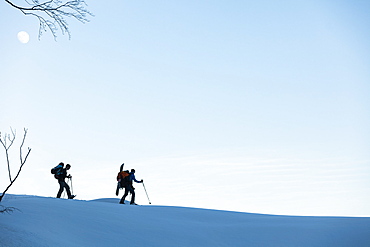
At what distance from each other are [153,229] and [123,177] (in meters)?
5.62

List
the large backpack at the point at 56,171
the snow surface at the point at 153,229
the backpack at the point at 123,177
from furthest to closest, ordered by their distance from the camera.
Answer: the backpack at the point at 123,177 < the large backpack at the point at 56,171 < the snow surface at the point at 153,229

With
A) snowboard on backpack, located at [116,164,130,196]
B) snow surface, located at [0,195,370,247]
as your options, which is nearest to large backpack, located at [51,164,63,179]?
snowboard on backpack, located at [116,164,130,196]

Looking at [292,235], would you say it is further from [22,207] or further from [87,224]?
[22,207]

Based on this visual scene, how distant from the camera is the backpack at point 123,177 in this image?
11680 millimetres

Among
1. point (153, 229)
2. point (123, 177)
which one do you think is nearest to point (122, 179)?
point (123, 177)

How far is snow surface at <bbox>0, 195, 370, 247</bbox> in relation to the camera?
483cm

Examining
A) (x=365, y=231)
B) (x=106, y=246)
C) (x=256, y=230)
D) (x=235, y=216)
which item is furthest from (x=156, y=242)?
(x=365, y=231)

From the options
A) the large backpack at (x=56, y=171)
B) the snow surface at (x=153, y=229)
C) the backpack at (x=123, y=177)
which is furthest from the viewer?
the backpack at (x=123, y=177)

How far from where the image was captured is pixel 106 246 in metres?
5.01

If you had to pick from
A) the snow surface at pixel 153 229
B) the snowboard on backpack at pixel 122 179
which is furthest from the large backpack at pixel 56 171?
the snow surface at pixel 153 229

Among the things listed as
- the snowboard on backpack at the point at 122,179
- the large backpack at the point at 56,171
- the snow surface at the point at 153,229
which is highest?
the snowboard on backpack at the point at 122,179

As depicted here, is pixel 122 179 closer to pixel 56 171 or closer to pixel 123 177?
pixel 123 177

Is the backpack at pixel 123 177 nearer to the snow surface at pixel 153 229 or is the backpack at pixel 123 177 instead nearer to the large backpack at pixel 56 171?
the large backpack at pixel 56 171

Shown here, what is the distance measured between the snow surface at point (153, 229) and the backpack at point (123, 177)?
329 centimetres
